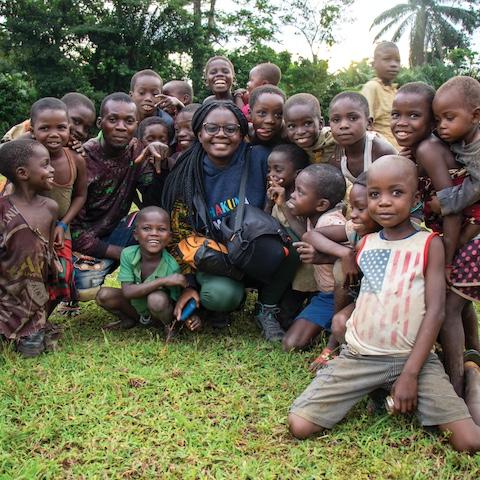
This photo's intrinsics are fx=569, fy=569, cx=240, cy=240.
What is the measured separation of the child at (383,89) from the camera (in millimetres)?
6062

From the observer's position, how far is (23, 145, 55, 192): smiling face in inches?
146

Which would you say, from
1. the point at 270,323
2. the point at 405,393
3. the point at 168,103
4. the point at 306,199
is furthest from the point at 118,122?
the point at 405,393

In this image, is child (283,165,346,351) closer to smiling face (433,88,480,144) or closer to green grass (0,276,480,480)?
green grass (0,276,480,480)

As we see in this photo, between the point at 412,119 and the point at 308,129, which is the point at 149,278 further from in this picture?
the point at 412,119

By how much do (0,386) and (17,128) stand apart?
2.14m

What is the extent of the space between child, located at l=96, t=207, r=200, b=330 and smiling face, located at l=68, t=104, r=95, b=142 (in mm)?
926

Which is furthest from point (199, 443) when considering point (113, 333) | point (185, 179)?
point (185, 179)

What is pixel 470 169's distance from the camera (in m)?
2.91

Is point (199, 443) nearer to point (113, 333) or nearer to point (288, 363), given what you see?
point (288, 363)

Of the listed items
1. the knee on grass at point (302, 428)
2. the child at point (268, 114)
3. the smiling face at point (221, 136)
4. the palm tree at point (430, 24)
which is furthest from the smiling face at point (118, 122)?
the palm tree at point (430, 24)

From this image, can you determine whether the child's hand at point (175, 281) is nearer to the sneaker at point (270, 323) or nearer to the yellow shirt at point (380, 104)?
the sneaker at point (270, 323)

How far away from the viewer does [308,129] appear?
4055 millimetres

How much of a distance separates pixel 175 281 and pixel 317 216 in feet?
3.61

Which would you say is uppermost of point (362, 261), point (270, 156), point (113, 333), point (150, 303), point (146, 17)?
point (146, 17)
